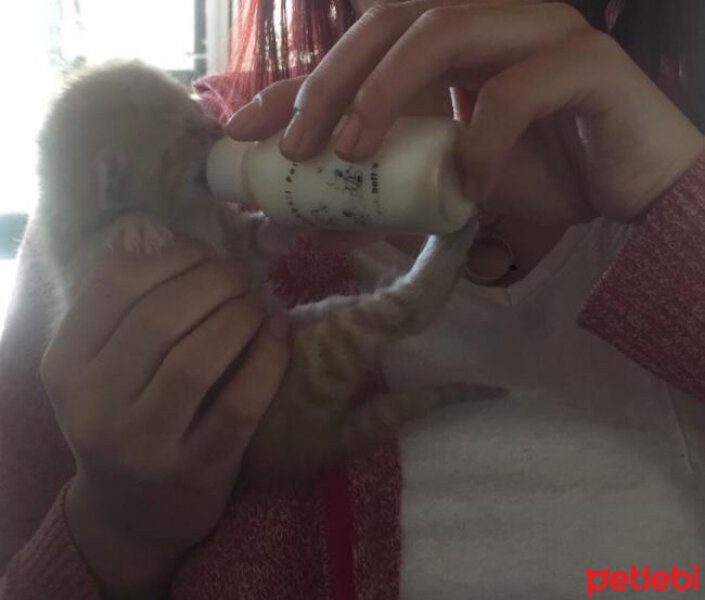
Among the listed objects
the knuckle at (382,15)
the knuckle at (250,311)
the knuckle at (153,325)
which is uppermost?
the knuckle at (382,15)

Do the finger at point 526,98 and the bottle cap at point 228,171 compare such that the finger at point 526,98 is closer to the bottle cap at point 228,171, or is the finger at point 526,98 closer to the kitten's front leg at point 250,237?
the bottle cap at point 228,171

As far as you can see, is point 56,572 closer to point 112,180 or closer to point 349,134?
point 112,180

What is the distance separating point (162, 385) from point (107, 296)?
9 cm

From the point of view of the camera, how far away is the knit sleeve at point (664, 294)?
22.0 inches

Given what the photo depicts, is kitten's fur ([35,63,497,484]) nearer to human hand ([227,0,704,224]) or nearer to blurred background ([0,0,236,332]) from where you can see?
human hand ([227,0,704,224])

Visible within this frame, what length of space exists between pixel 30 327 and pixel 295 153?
0.47 m

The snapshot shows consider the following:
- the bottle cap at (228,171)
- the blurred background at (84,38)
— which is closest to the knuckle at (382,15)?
the bottle cap at (228,171)

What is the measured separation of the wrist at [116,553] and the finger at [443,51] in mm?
380

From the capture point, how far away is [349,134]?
1.59 ft

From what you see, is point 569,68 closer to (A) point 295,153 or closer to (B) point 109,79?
(A) point 295,153

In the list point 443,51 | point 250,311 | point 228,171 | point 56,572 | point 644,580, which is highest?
point 443,51

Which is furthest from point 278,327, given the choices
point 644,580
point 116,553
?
point 644,580

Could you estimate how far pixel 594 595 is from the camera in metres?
0.59

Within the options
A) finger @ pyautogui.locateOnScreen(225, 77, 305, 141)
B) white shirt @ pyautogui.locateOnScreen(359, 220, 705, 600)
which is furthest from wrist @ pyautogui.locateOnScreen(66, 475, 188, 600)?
finger @ pyautogui.locateOnScreen(225, 77, 305, 141)
